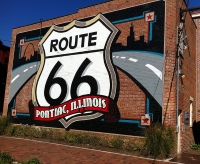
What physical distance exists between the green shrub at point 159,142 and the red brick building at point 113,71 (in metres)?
0.86

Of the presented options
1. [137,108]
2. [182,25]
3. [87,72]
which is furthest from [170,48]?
[87,72]

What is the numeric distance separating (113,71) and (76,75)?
239 cm

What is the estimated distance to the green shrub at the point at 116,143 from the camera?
11.1 metres

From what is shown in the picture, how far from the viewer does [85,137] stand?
12086mm

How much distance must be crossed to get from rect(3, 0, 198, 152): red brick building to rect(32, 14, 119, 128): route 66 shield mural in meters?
0.05

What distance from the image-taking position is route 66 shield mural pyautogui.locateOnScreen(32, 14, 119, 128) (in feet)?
41.2

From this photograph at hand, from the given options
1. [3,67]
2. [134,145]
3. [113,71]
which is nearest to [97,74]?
[113,71]

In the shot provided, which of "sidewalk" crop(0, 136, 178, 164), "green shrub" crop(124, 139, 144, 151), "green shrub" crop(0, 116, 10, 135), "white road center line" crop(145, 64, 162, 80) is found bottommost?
"sidewalk" crop(0, 136, 178, 164)

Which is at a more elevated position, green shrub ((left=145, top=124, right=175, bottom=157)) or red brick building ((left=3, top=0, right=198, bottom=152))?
red brick building ((left=3, top=0, right=198, bottom=152))

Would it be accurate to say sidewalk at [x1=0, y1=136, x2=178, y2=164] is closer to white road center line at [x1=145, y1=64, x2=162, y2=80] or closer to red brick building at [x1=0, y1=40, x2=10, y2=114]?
white road center line at [x1=145, y1=64, x2=162, y2=80]

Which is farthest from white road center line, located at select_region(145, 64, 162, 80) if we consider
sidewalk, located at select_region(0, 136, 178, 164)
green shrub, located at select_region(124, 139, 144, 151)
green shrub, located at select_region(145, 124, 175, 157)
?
sidewalk, located at select_region(0, 136, 178, 164)

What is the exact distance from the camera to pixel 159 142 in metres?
9.63

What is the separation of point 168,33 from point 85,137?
6.41 metres

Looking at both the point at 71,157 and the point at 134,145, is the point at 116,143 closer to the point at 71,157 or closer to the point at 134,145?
the point at 134,145
